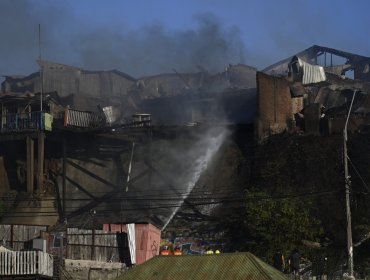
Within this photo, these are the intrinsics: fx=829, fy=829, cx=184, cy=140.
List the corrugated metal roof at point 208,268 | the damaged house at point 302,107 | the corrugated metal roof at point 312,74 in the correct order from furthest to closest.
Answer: the corrugated metal roof at point 312,74 → the damaged house at point 302,107 → the corrugated metal roof at point 208,268

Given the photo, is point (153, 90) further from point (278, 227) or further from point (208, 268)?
point (208, 268)

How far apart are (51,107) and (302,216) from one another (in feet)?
67.7

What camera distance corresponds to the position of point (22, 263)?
1515 inches

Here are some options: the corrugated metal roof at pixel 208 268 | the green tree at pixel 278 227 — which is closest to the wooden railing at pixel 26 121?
the green tree at pixel 278 227

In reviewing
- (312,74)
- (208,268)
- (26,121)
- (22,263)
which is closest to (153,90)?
(312,74)

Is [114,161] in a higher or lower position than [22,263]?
higher

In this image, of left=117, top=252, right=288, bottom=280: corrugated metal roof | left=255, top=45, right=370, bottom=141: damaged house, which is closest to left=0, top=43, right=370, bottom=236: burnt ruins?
left=255, top=45, right=370, bottom=141: damaged house

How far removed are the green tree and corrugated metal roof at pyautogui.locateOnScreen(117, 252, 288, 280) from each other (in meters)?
13.0

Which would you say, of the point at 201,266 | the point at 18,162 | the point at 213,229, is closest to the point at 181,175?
the point at 213,229

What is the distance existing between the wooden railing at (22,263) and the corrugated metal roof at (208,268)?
1024 centimetres

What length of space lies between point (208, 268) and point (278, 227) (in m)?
14.8

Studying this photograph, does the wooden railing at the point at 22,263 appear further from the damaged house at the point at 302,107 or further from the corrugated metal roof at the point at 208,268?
the damaged house at the point at 302,107

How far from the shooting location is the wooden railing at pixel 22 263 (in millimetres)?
38219

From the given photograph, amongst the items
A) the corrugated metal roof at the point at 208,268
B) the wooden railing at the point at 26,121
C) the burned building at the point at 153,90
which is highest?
the burned building at the point at 153,90
